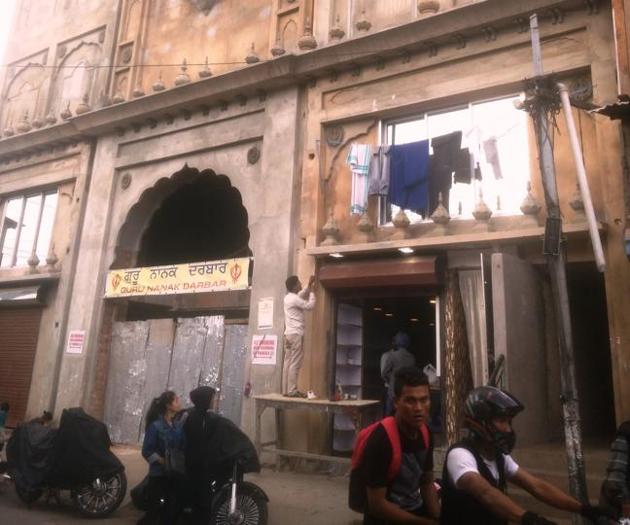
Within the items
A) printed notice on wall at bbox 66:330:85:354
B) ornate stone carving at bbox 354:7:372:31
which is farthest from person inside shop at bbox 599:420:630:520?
printed notice on wall at bbox 66:330:85:354

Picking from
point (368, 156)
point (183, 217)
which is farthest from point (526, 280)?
point (183, 217)

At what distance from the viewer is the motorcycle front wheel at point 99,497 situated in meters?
6.45

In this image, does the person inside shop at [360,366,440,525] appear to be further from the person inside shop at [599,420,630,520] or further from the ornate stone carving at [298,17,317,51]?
the ornate stone carving at [298,17,317,51]

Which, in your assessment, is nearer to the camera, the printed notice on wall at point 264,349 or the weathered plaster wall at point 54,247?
the printed notice on wall at point 264,349

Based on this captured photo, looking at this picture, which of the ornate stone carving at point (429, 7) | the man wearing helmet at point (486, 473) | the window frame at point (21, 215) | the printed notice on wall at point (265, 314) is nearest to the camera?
the man wearing helmet at point (486, 473)

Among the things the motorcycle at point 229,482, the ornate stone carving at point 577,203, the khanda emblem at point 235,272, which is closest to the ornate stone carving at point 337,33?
the khanda emblem at point 235,272

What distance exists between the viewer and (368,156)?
955 cm

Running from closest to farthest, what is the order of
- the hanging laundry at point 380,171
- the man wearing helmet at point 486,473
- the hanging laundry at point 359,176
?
1. the man wearing helmet at point 486,473
2. the hanging laundry at point 380,171
3. the hanging laundry at point 359,176

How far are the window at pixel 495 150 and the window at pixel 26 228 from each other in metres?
10.3

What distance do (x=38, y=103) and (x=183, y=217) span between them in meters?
5.86

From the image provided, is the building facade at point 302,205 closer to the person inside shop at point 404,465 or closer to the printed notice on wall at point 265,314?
the printed notice on wall at point 265,314

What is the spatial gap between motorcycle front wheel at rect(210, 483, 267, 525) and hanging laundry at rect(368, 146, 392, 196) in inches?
217

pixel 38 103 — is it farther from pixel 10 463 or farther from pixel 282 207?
pixel 10 463

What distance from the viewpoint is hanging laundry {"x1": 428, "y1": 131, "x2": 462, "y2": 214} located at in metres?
8.77
